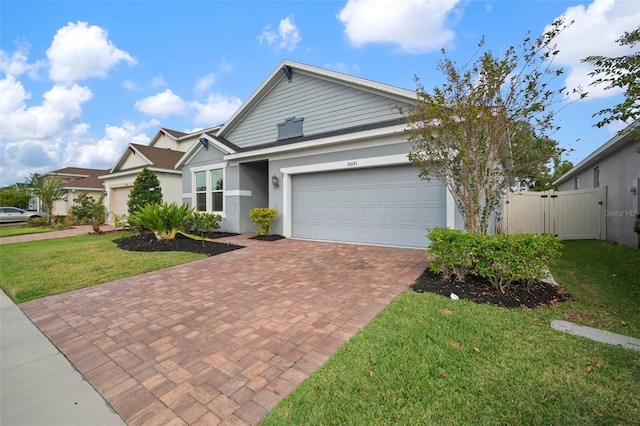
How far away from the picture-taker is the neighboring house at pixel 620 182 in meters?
8.49

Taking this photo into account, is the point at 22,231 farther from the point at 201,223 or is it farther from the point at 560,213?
the point at 560,213

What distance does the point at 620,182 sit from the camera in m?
9.60

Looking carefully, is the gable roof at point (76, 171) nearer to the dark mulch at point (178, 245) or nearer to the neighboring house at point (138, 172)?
the neighboring house at point (138, 172)

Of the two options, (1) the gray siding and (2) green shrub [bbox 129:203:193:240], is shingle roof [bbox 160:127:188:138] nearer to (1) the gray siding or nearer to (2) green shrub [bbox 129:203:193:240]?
(1) the gray siding

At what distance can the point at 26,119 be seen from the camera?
18.2 m

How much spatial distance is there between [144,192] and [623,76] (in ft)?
51.5

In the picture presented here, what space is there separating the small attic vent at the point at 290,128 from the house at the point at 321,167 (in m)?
0.05

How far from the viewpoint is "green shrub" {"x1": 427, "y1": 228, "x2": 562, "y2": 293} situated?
428cm

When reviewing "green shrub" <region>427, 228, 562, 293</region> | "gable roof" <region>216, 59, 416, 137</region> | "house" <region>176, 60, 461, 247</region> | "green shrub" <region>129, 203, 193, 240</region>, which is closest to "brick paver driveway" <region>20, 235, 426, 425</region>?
"green shrub" <region>427, 228, 562, 293</region>

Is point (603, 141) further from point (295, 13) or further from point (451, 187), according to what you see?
point (295, 13)

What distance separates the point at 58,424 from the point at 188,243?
7.98m

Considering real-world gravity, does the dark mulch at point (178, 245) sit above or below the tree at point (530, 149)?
below

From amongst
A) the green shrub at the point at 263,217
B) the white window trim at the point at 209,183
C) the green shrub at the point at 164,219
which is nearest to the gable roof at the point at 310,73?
the white window trim at the point at 209,183

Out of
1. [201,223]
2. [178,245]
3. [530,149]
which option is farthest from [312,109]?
[530,149]
